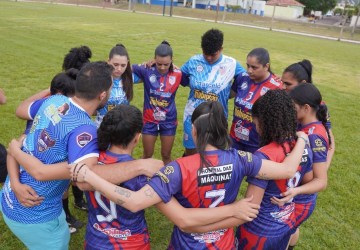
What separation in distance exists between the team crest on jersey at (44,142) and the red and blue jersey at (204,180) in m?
0.91

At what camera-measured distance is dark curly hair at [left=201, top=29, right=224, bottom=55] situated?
16.1 ft

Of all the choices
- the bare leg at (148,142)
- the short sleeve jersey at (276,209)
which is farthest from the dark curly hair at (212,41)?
the short sleeve jersey at (276,209)

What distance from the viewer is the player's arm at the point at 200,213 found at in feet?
7.92

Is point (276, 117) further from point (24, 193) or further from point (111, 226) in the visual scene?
point (24, 193)

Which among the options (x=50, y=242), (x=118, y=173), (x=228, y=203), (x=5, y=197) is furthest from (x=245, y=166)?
(x=5, y=197)

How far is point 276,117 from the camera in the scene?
108 inches

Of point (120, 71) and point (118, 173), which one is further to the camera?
point (120, 71)

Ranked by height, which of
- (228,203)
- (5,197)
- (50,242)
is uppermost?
(228,203)

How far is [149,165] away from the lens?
8.33 ft

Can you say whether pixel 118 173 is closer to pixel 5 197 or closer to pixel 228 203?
pixel 228 203

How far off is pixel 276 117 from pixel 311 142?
704 mm

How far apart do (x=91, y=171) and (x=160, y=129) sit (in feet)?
10.7

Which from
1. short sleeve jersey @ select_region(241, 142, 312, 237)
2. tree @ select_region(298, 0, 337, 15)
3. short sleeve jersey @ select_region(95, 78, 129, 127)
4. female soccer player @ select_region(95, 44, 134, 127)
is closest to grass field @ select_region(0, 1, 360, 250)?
short sleeve jersey @ select_region(95, 78, 129, 127)

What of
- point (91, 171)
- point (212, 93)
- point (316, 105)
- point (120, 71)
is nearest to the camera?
point (91, 171)
